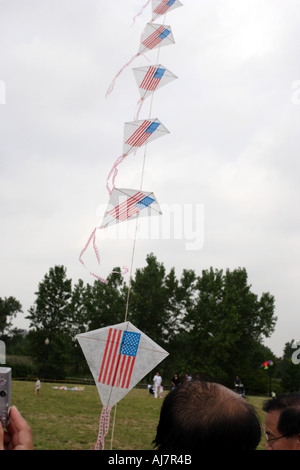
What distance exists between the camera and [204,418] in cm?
128

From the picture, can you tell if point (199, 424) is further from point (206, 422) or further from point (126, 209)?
point (126, 209)

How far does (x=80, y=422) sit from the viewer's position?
1089 cm

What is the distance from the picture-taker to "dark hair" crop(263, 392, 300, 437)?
2070mm

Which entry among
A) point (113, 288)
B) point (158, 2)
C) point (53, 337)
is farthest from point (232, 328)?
point (158, 2)

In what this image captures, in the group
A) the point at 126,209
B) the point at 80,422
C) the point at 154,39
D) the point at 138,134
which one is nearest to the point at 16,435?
the point at 126,209

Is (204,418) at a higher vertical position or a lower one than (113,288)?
lower

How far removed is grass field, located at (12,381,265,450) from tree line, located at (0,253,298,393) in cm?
2711

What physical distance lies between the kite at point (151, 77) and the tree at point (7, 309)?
61.2 metres

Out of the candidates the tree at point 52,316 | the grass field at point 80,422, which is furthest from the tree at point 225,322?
the grass field at point 80,422
